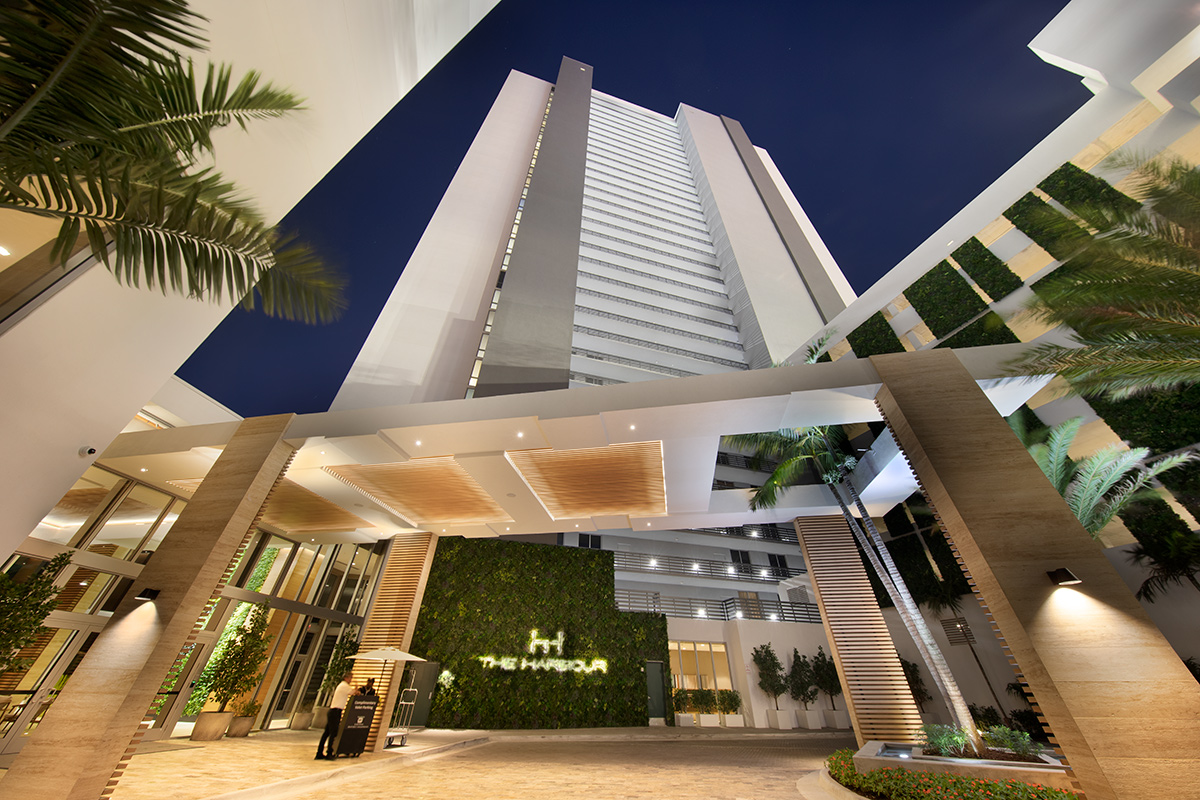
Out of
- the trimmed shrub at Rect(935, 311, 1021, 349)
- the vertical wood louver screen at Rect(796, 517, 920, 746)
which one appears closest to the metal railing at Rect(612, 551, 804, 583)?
the vertical wood louver screen at Rect(796, 517, 920, 746)

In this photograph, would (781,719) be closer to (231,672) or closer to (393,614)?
(393,614)

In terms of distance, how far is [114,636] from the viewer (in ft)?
17.3

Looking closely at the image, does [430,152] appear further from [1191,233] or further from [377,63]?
[1191,233]

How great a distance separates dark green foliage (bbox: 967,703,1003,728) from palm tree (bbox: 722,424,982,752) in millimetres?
3859

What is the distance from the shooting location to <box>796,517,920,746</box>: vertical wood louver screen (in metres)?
8.81

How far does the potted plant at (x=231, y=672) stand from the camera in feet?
29.0

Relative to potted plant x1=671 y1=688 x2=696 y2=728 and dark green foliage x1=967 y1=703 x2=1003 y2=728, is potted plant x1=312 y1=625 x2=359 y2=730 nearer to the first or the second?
potted plant x1=671 y1=688 x2=696 y2=728

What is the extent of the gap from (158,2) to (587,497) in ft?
27.8

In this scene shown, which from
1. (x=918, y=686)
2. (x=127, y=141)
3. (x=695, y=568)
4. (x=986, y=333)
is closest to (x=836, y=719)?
(x=918, y=686)

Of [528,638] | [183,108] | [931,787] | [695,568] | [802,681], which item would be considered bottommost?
[931,787]

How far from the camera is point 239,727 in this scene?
952 centimetres

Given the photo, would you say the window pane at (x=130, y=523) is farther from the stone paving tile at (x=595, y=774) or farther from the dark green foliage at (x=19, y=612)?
the stone paving tile at (x=595, y=774)

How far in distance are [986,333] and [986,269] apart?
6.82 ft

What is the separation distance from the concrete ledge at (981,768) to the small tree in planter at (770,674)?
422 inches
